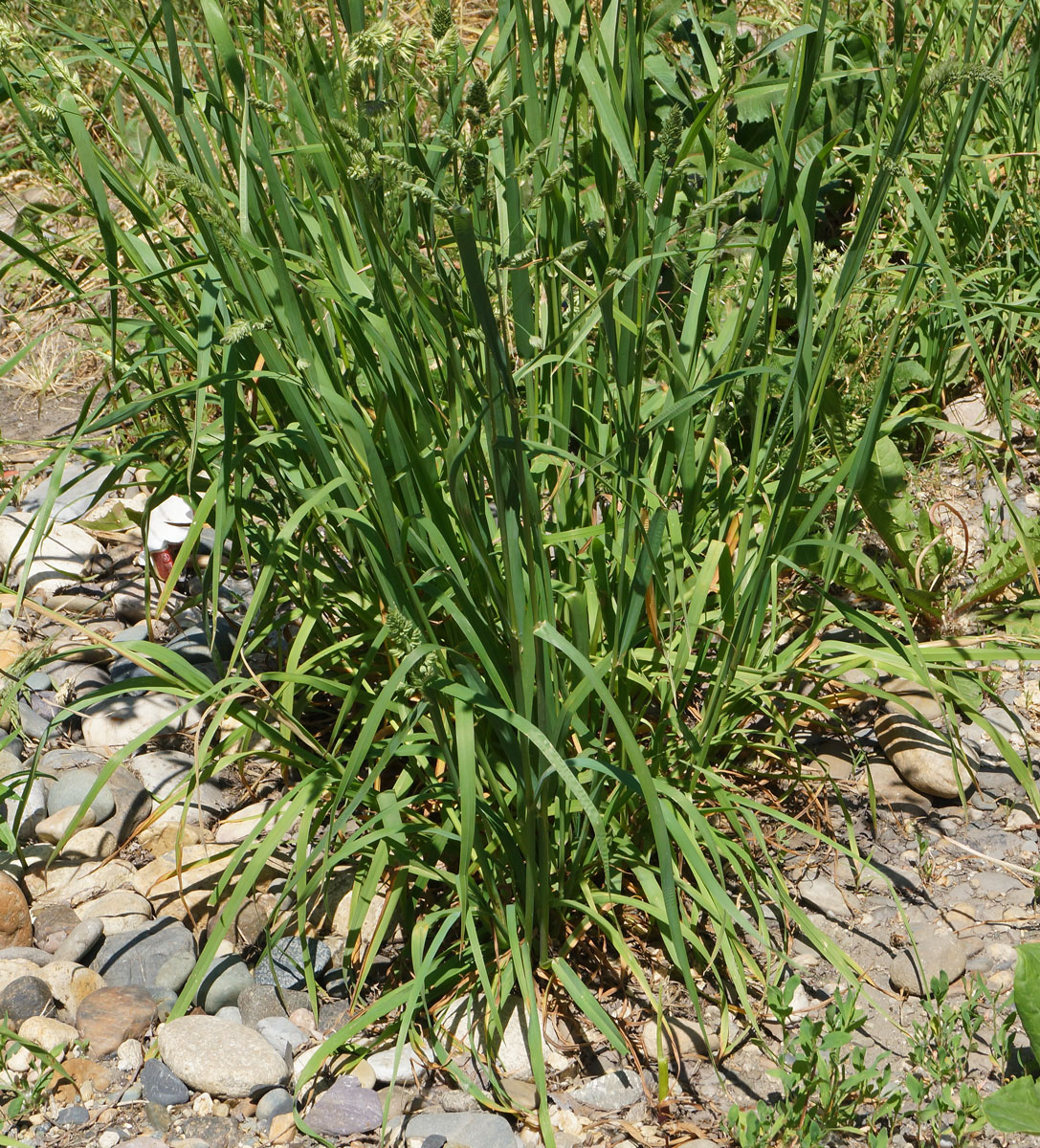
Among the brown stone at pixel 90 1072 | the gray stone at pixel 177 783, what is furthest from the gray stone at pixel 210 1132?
the gray stone at pixel 177 783

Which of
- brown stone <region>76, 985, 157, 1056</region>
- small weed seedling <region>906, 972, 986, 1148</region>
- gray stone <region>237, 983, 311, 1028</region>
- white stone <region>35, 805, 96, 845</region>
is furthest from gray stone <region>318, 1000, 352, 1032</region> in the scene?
small weed seedling <region>906, 972, 986, 1148</region>

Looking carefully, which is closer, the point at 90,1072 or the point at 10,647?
the point at 90,1072

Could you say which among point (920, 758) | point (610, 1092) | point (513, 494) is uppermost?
point (513, 494)

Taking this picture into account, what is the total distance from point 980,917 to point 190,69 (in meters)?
3.32

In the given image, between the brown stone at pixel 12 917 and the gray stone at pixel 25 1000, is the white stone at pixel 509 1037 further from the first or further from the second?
the brown stone at pixel 12 917

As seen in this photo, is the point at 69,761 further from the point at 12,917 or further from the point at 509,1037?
Result: the point at 509,1037

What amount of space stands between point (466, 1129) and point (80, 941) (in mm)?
677

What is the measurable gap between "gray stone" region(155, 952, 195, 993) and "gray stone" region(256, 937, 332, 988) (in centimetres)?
11

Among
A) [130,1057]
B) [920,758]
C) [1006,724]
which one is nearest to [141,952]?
[130,1057]

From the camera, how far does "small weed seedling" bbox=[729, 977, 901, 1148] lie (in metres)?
1.33

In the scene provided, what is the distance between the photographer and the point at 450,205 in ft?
2.64

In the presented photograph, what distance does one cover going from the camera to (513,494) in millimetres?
1217

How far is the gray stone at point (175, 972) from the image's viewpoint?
5.28ft

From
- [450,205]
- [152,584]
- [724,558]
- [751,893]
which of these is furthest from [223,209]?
[152,584]
